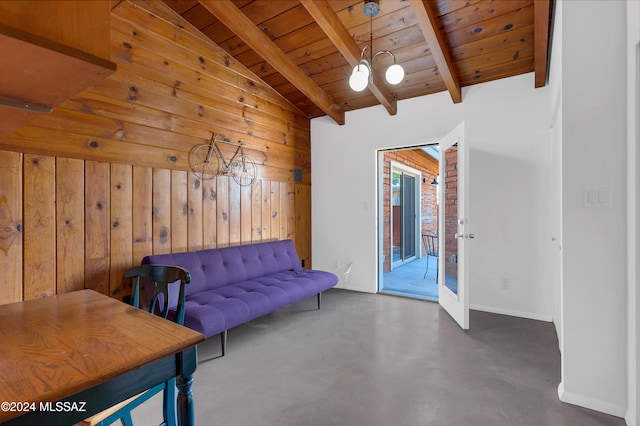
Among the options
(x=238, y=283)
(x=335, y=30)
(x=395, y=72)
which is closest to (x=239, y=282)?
(x=238, y=283)

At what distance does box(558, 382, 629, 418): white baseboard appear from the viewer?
1.74 m

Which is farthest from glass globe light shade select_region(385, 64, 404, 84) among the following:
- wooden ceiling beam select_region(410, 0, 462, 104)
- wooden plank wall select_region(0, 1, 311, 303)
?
wooden plank wall select_region(0, 1, 311, 303)

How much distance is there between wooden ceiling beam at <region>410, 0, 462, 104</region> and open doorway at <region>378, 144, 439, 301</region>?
90 centimetres

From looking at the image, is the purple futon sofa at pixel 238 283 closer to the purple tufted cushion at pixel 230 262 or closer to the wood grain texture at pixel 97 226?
the purple tufted cushion at pixel 230 262

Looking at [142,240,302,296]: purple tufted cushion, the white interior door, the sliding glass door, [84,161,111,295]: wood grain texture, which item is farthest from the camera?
the sliding glass door

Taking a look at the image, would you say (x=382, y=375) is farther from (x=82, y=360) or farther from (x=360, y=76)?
(x=360, y=76)

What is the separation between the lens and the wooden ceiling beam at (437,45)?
2.48m

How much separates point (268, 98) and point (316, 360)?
3.18 meters

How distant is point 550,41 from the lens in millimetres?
2875

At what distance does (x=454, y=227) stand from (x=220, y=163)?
8.55ft

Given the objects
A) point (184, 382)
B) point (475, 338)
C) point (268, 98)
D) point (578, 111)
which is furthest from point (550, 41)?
point (184, 382)

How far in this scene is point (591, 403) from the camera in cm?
179

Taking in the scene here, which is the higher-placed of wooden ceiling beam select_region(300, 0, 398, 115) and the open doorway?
wooden ceiling beam select_region(300, 0, 398, 115)

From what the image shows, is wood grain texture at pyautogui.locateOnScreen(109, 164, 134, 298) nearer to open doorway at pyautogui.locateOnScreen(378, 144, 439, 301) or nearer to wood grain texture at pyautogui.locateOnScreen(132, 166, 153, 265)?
wood grain texture at pyautogui.locateOnScreen(132, 166, 153, 265)
